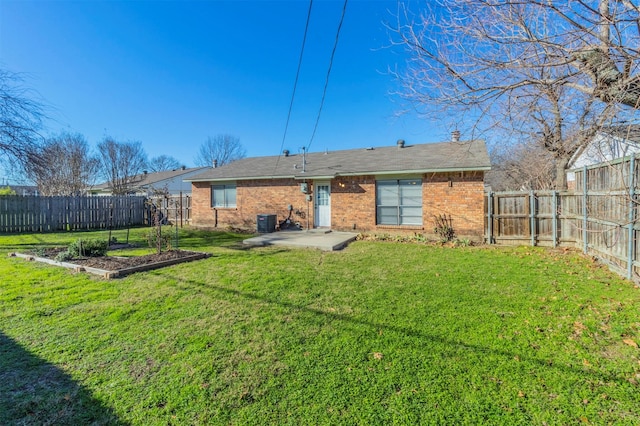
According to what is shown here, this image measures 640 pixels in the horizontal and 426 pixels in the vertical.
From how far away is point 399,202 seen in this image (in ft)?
37.1

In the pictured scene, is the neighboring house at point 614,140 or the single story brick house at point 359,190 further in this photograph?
the single story brick house at point 359,190

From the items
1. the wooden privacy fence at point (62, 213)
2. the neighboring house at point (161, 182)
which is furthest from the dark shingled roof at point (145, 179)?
the wooden privacy fence at point (62, 213)

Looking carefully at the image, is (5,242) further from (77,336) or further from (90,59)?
(77,336)

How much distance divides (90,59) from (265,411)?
46.8ft

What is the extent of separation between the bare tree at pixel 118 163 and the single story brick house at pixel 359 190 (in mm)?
16957

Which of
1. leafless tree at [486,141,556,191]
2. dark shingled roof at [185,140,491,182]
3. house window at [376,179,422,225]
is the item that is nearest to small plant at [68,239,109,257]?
dark shingled roof at [185,140,491,182]

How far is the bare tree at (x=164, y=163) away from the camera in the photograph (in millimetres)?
43500

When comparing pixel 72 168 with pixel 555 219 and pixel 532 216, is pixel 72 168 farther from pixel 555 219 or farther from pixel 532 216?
pixel 555 219

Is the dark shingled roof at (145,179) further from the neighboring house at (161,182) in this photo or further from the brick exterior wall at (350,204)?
the brick exterior wall at (350,204)

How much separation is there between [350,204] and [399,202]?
197cm

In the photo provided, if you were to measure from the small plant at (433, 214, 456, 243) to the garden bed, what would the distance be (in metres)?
7.68

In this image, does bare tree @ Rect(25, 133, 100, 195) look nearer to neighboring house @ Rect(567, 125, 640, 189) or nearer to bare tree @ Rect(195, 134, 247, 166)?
bare tree @ Rect(195, 134, 247, 166)

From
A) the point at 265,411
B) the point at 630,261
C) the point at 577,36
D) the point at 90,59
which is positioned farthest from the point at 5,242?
the point at 630,261

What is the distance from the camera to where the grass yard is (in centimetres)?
230
